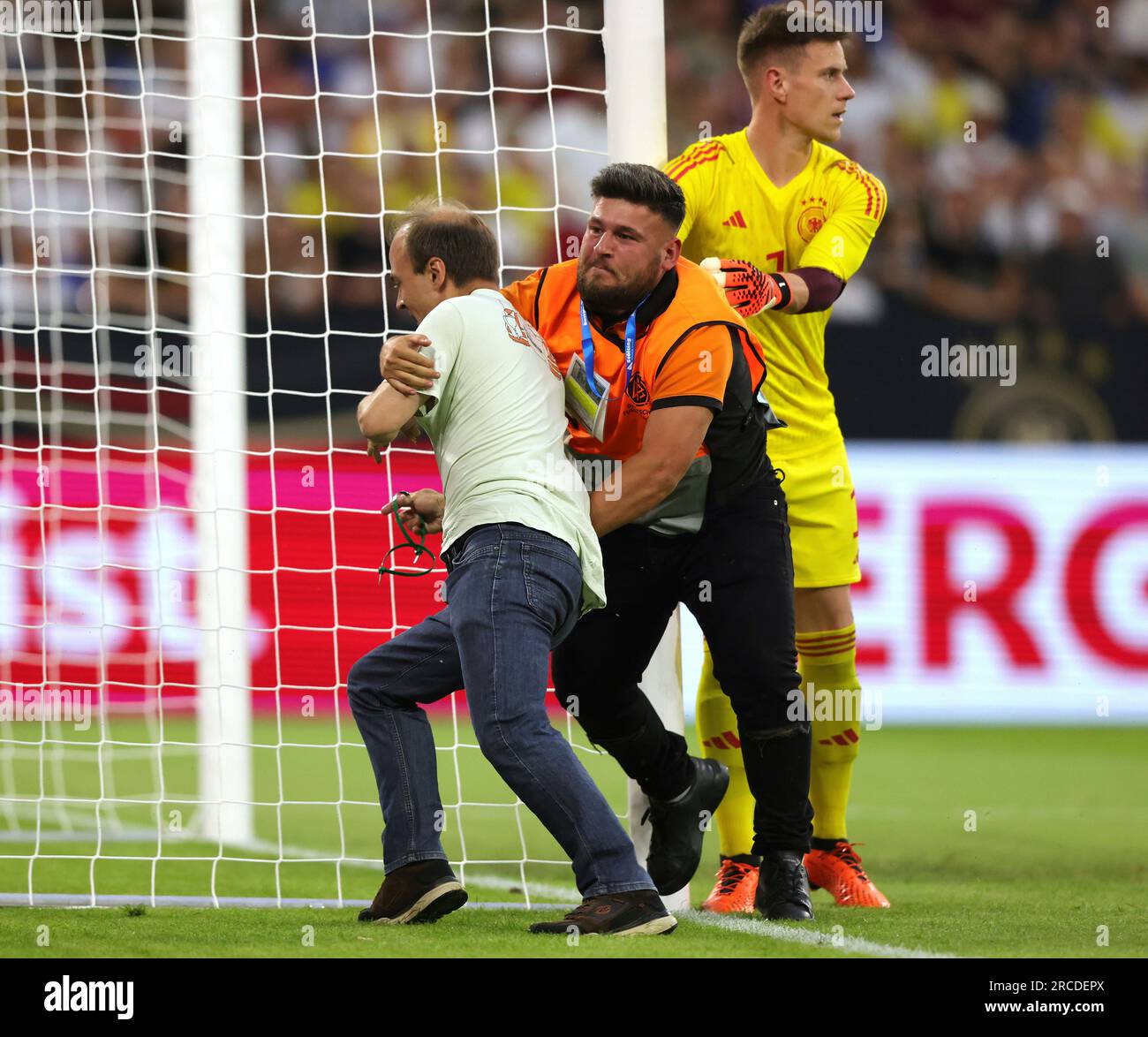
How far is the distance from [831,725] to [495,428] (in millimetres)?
1555

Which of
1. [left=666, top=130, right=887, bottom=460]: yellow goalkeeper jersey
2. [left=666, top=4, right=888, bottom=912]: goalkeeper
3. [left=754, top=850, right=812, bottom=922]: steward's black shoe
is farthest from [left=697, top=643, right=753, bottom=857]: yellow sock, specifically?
[left=666, top=130, right=887, bottom=460]: yellow goalkeeper jersey

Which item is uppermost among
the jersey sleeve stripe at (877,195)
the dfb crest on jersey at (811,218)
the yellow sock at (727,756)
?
the jersey sleeve stripe at (877,195)

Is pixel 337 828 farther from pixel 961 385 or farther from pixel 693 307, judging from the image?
pixel 961 385

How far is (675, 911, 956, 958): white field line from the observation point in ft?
12.0

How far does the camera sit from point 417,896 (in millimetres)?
3865

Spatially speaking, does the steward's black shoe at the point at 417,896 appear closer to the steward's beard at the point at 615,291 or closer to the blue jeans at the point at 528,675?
the blue jeans at the point at 528,675

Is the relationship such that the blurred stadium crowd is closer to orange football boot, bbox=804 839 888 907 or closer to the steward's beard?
orange football boot, bbox=804 839 888 907

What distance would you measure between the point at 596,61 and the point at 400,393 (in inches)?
343

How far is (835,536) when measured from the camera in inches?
182

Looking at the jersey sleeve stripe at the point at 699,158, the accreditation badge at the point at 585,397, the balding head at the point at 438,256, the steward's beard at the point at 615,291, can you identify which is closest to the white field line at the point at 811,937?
the accreditation badge at the point at 585,397

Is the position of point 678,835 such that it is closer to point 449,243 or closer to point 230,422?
point 449,243

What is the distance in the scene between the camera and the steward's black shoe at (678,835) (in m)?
4.19

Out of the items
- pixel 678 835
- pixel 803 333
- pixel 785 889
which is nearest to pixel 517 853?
pixel 678 835

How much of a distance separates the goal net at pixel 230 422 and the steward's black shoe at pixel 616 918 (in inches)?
38.1
